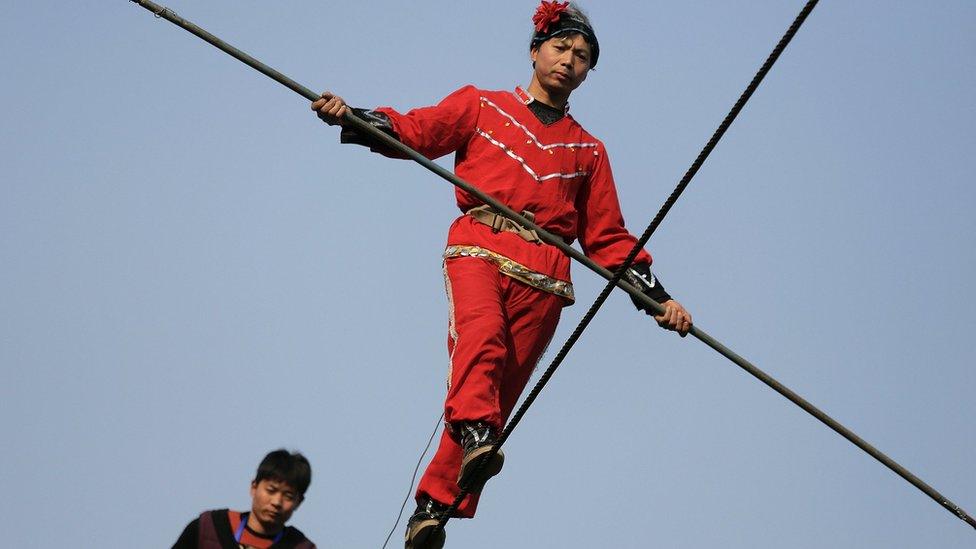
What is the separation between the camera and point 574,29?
919cm

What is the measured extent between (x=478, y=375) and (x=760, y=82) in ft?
5.82

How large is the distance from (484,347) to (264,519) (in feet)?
4.04

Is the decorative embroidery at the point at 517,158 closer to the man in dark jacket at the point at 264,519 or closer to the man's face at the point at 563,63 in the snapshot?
the man's face at the point at 563,63

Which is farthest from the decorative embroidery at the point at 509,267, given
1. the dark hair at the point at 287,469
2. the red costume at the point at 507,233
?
the dark hair at the point at 287,469

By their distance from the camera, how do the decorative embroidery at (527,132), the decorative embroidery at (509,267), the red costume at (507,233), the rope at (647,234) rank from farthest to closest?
the decorative embroidery at (527,132)
the decorative embroidery at (509,267)
the red costume at (507,233)
the rope at (647,234)

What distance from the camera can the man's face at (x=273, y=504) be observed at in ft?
25.2

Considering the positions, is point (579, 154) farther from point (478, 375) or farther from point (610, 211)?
point (478, 375)

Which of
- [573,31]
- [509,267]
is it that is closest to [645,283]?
[509,267]

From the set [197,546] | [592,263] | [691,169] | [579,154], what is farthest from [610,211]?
[197,546]

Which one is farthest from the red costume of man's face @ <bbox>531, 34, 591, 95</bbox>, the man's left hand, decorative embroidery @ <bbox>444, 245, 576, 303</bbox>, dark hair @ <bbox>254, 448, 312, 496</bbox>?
dark hair @ <bbox>254, 448, 312, 496</bbox>

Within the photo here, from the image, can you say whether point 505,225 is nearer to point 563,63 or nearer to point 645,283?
point 645,283

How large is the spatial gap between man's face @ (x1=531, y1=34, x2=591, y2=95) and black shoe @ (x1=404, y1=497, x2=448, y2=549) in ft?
6.29

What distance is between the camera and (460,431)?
8312mm

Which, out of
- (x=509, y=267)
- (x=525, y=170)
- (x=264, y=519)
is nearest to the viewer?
(x=264, y=519)
